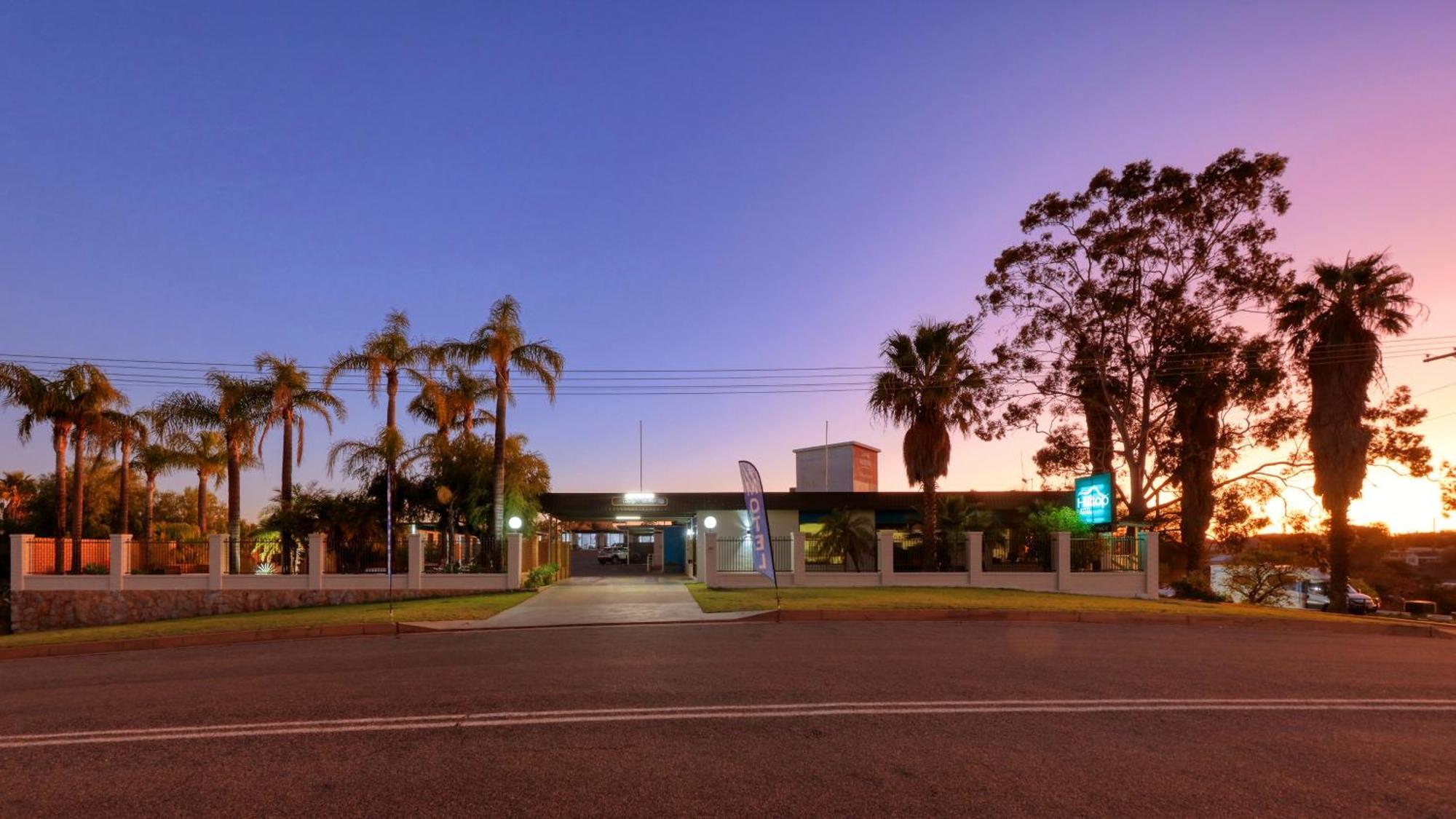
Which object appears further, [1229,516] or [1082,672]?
[1229,516]

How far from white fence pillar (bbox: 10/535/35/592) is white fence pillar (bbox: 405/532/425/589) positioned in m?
10.9

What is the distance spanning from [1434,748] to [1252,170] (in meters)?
34.0

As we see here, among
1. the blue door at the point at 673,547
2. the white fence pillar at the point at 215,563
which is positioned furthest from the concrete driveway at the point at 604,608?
the blue door at the point at 673,547

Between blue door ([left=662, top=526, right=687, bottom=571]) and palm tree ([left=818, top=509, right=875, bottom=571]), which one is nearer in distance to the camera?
palm tree ([left=818, top=509, right=875, bottom=571])

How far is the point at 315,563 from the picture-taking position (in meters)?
24.1

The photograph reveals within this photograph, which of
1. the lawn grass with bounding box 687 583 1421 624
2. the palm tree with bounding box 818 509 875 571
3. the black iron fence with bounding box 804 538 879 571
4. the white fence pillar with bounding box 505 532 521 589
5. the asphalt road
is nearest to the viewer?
the asphalt road

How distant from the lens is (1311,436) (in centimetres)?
3438

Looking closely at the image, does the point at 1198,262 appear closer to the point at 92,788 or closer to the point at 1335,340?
the point at 1335,340

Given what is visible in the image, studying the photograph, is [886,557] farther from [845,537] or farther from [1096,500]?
[1096,500]

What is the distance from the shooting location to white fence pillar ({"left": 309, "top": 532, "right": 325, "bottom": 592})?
24000 millimetres

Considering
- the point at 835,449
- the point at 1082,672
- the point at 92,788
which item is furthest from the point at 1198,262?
the point at 92,788

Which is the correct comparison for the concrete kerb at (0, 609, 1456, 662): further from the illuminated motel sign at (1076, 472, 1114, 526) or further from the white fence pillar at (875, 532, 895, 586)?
the illuminated motel sign at (1076, 472, 1114, 526)

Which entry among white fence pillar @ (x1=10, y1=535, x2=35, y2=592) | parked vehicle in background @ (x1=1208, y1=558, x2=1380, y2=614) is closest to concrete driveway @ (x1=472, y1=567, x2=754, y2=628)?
white fence pillar @ (x1=10, y1=535, x2=35, y2=592)

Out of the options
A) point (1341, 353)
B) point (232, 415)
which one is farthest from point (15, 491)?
point (1341, 353)
